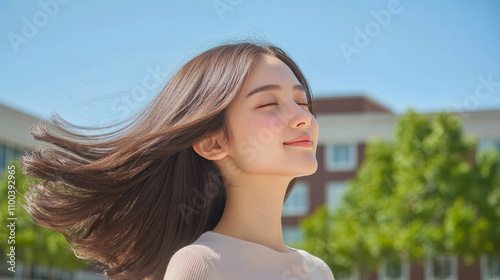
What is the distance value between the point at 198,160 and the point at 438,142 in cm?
1680

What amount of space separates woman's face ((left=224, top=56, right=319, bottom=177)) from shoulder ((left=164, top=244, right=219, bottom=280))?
354 millimetres

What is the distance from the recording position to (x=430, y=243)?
1806 centimetres

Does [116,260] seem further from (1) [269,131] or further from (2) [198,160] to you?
(1) [269,131]

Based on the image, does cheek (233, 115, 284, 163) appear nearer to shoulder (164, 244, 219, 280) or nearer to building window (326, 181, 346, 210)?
shoulder (164, 244, 219, 280)

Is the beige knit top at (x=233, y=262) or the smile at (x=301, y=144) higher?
the smile at (x=301, y=144)

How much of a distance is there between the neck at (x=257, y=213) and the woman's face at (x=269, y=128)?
0.06 meters

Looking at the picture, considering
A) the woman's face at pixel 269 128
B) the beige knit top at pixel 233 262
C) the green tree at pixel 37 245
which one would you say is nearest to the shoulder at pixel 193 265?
the beige knit top at pixel 233 262

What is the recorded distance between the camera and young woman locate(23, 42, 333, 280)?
212 centimetres

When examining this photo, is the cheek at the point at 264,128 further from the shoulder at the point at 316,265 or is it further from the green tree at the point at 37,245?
the green tree at the point at 37,245

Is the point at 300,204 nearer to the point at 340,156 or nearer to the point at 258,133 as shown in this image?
the point at 340,156

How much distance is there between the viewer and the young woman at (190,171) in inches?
83.4

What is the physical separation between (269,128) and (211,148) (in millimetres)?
232

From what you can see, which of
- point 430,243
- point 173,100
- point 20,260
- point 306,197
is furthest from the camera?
point 306,197

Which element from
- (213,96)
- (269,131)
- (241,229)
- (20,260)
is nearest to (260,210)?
(241,229)
